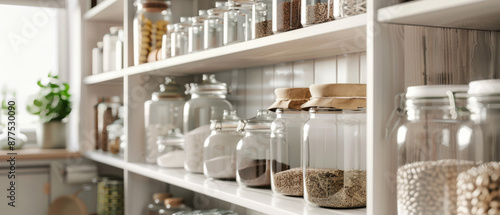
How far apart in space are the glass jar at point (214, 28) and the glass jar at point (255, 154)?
0.22m

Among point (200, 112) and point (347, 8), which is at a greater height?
point (347, 8)

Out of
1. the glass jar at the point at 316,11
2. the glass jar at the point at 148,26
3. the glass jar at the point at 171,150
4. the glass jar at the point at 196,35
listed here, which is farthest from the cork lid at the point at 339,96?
the glass jar at the point at 148,26

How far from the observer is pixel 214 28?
56.6 inches

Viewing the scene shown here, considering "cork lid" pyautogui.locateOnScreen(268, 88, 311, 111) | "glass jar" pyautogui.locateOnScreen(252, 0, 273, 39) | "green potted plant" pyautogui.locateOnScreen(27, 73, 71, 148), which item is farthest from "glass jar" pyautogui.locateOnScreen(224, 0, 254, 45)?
"green potted plant" pyautogui.locateOnScreen(27, 73, 71, 148)

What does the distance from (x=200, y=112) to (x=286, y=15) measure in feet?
2.42

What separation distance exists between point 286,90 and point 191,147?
0.50m

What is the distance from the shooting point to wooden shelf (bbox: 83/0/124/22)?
7.07 feet

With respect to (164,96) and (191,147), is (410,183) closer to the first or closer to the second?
(191,147)

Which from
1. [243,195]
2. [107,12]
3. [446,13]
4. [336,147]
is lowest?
[243,195]

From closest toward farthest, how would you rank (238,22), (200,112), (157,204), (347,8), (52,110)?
(347,8) < (238,22) < (200,112) < (157,204) < (52,110)

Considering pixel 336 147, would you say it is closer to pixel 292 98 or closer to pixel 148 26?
pixel 292 98

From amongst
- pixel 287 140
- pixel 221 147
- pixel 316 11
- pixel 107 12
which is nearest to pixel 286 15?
pixel 316 11

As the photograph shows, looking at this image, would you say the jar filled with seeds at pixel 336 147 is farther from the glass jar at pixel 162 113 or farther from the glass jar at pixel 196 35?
the glass jar at pixel 162 113

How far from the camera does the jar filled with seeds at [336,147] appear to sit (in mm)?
1043
